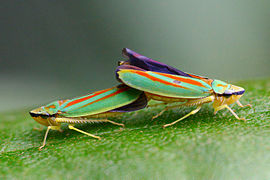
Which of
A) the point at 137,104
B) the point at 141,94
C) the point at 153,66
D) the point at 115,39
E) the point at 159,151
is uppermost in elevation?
the point at 115,39

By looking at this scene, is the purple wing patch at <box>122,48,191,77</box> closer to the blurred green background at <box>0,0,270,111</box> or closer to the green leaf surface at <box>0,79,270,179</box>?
the green leaf surface at <box>0,79,270,179</box>

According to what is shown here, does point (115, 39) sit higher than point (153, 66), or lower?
higher

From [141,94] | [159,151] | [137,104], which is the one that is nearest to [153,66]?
[141,94]

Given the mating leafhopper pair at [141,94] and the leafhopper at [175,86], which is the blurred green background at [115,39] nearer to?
the mating leafhopper pair at [141,94]

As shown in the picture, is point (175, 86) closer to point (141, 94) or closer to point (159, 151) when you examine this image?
point (141, 94)

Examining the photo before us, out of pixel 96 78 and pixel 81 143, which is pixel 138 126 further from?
pixel 96 78

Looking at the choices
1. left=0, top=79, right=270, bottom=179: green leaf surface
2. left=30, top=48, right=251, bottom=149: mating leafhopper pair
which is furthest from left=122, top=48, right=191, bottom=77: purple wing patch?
left=0, top=79, right=270, bottom=179: green leaf surface
